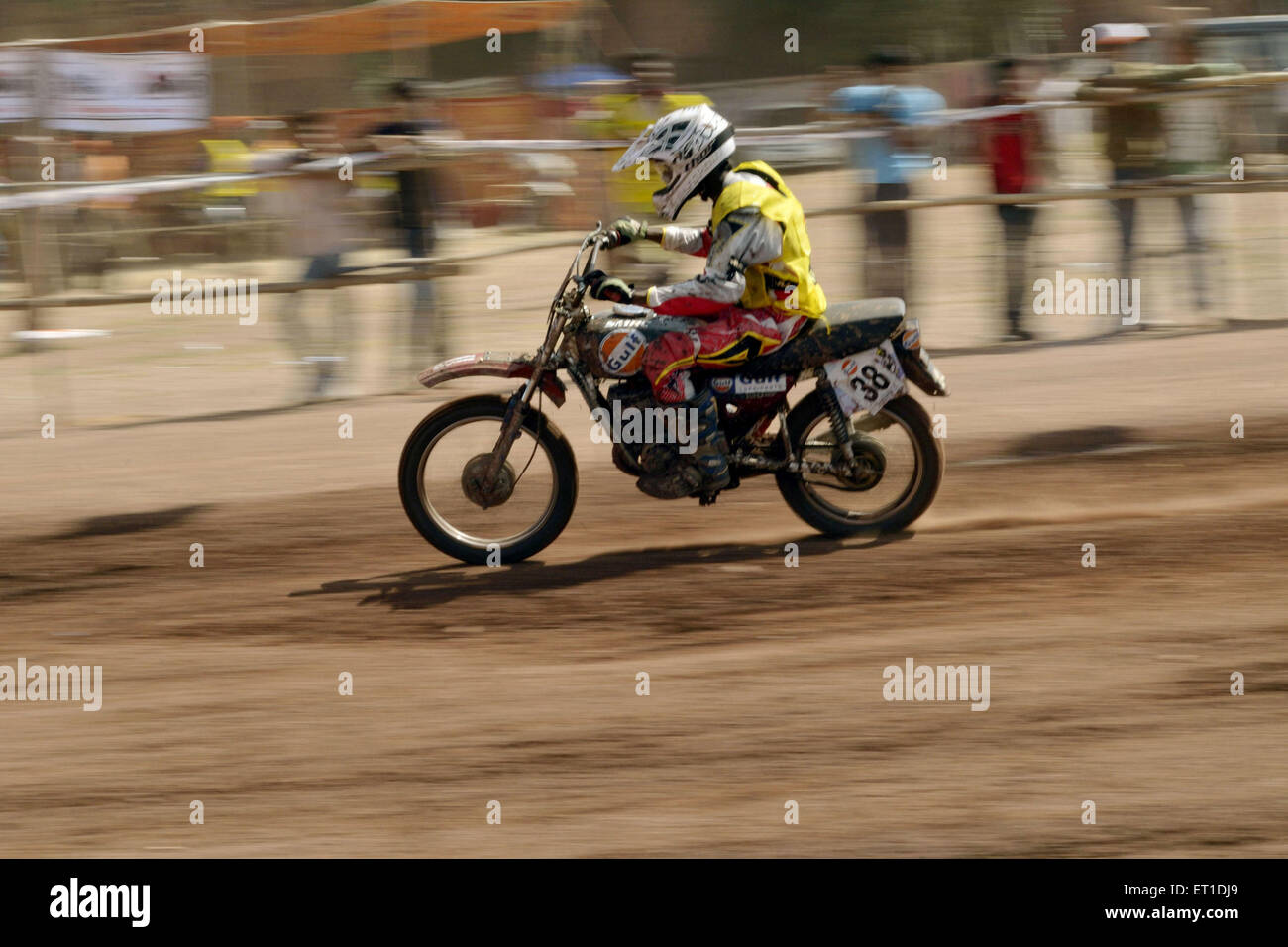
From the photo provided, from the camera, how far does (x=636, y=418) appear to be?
6.77 m

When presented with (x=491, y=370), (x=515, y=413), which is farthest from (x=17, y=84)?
(x=515, y=413)

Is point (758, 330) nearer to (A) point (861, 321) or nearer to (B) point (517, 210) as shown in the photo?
(A) point (861, 321)

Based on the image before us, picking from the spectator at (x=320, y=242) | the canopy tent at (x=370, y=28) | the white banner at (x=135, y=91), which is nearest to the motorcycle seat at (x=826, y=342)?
the spectator at (x=320, y=242)

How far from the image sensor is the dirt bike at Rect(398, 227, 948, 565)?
672cm

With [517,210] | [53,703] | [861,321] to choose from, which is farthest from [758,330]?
[517,210]

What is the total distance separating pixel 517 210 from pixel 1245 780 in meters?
8.95

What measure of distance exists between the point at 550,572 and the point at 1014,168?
6003 millimetres

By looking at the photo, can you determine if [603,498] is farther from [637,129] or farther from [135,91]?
[135,91]

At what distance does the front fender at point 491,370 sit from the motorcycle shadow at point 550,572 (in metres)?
0.81

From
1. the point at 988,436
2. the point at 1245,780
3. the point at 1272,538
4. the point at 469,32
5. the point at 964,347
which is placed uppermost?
the point at 469,32

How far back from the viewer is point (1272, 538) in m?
6.95

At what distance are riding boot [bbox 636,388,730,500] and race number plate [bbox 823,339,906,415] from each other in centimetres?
57

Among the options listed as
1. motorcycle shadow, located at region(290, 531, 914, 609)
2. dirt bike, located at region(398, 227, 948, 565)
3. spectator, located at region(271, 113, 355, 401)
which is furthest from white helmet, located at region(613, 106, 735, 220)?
spectator, located at region(271, 113, 355, 401)

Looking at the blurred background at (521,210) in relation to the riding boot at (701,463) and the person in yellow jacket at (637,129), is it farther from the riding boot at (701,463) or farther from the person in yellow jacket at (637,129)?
the riding boot at (701,463)
